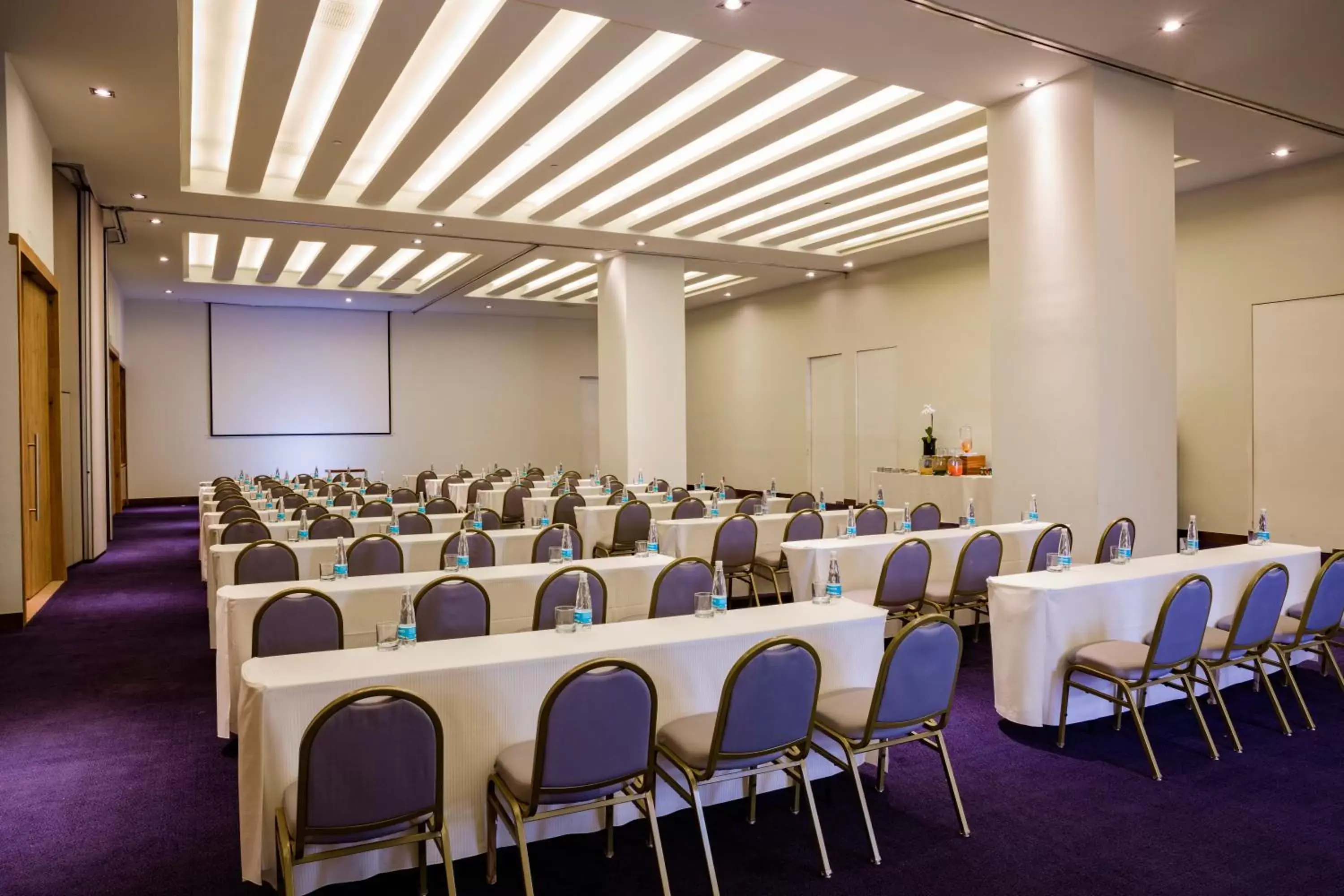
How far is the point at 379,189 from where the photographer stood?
10.0m

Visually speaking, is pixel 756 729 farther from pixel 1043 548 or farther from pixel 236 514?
pixel 236 514

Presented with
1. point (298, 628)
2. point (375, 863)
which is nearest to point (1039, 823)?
point (375, 863)

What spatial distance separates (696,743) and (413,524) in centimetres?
518

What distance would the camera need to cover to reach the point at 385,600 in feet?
15.8

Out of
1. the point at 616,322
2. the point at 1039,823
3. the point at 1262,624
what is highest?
the point at 616,322

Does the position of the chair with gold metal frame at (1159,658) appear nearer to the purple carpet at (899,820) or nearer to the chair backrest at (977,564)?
the purple carpet at (899,820)

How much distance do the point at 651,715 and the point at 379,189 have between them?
880cm

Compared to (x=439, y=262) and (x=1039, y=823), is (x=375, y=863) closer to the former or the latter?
(x=1039, y=823)

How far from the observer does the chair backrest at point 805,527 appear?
719cm

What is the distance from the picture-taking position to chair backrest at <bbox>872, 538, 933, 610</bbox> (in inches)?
212

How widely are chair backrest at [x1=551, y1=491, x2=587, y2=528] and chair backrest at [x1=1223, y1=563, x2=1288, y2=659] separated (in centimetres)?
598

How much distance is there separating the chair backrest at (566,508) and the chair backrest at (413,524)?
1570mm

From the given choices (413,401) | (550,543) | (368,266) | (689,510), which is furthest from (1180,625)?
(413,401)

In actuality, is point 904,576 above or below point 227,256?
below
